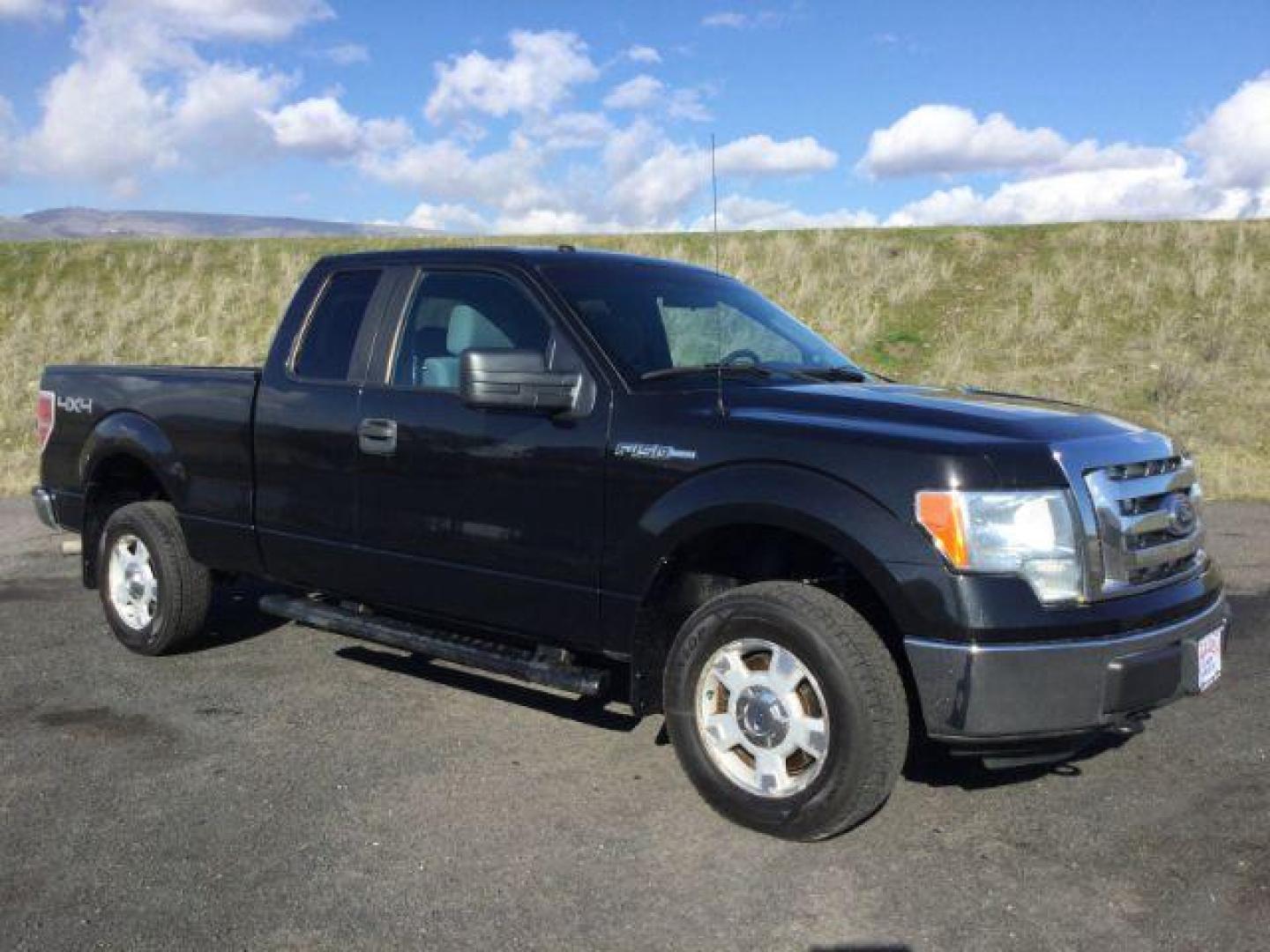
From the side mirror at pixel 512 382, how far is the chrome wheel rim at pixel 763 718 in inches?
43.1

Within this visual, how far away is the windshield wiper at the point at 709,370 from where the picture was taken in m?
4.36

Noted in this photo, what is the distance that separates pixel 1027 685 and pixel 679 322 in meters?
2.15

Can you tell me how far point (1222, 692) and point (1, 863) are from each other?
16.2 feet

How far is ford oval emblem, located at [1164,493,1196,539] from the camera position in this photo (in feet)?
12.7

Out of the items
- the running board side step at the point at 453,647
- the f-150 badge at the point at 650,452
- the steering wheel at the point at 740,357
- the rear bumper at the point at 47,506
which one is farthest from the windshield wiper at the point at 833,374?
the rear bumper at the point at 47,506

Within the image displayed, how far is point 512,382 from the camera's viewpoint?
13.6 feet

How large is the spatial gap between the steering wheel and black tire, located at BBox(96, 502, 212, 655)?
2.99 metres

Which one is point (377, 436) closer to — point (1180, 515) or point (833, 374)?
point (833, 374)

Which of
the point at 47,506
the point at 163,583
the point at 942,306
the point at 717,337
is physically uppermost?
the point at 942,306

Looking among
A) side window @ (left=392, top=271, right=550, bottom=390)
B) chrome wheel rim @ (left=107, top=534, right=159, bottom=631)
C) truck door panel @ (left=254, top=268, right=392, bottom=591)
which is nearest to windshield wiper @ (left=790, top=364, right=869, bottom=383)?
side window @ (left=392, top=271, right=550, bottom=390)

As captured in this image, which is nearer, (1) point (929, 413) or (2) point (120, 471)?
(1) point (929, 413)

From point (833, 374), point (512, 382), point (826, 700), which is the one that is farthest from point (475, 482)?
point (826, 700)

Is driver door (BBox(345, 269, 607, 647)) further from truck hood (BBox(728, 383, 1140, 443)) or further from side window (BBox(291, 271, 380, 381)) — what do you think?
truck hood (BBox(728, 383, 1140, 443))

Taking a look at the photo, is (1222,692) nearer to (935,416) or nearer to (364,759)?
(935,416)
